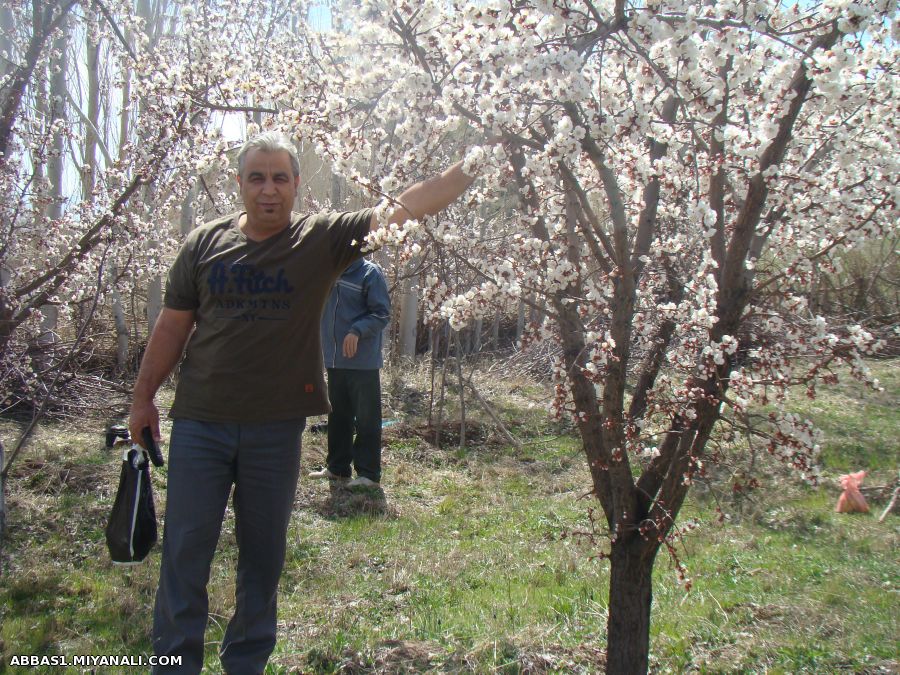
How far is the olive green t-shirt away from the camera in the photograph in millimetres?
2719

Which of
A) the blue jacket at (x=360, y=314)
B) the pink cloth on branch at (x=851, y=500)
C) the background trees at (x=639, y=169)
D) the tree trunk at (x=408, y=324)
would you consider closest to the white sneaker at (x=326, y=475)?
the blue jacket at (x=360, y=314)

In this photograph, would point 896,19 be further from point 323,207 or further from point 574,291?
point 323,207

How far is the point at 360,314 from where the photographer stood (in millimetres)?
5652

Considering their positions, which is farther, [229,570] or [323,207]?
[323,207]

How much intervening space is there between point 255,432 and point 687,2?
2.12 m

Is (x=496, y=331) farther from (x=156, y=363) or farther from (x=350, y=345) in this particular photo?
(x=156, y=363)

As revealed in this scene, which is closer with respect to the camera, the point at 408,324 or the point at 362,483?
the point at 362,483

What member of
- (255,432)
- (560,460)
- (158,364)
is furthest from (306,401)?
(560,460)

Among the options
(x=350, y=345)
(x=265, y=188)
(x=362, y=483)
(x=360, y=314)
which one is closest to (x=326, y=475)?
(x=362, y=483)

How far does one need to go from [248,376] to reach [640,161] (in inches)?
68.1

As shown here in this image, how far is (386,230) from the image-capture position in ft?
8.36

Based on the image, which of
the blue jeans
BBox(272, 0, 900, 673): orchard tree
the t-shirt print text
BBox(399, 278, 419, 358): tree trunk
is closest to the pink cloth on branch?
BBox(272, 0, 900, 673): orchard tree

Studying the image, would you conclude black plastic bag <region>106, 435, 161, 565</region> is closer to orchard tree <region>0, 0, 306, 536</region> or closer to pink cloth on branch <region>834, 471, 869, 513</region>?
orchard tree <region>0, 0, 306, 536</region>

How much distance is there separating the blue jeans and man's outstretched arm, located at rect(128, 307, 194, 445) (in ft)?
0.52
